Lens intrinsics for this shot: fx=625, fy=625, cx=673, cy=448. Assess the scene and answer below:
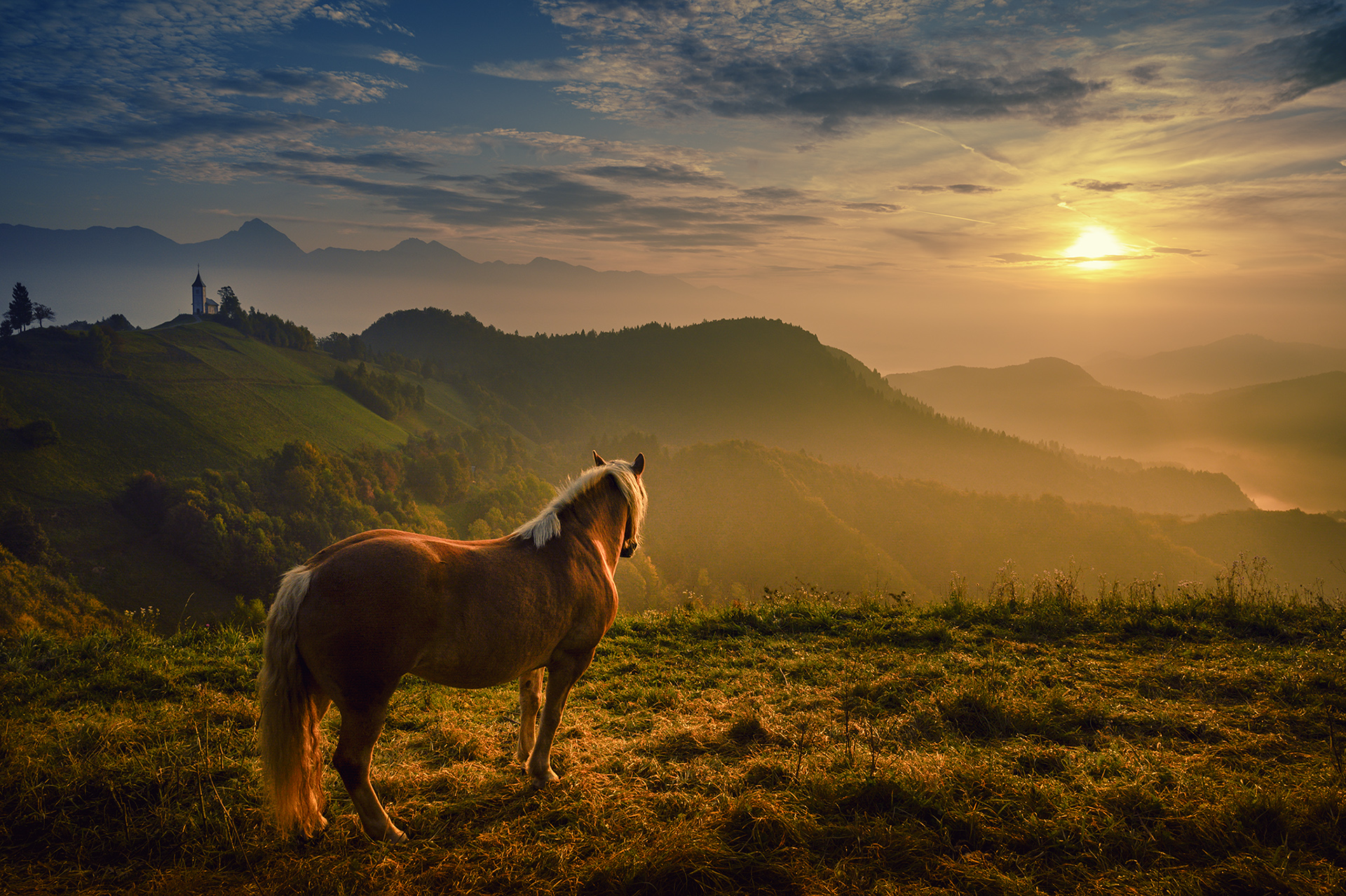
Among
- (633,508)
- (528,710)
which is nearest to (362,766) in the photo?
(528,710)

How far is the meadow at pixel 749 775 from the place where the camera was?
318 cm

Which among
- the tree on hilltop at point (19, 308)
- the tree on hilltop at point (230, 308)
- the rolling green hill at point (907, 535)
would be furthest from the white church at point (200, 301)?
the rolling green hill at point (907, 535)

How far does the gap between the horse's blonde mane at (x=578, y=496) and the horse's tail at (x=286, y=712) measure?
141 centimetres

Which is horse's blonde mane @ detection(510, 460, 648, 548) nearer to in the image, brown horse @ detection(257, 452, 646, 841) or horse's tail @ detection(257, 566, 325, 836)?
brown horse @ detection(257, 452, 646, 841)

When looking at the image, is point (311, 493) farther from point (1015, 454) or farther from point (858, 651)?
point (1015, 454)

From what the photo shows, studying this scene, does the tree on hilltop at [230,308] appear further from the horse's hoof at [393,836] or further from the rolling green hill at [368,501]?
the horse's hoof at [393,836]

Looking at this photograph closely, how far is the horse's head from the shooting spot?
5.27 metres

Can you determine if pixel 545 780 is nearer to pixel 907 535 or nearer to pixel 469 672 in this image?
pixel 469 672

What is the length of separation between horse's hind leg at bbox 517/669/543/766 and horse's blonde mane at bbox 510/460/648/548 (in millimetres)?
1042

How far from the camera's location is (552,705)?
4441 millimetres

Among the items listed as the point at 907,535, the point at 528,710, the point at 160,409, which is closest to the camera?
the point at 528,710

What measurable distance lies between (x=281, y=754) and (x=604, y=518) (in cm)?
257

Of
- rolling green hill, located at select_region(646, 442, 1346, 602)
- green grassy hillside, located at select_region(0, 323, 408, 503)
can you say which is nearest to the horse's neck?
rolling green hill, located at select_region(646, 442, 1346, 602)

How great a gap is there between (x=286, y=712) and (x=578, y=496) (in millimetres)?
2323
